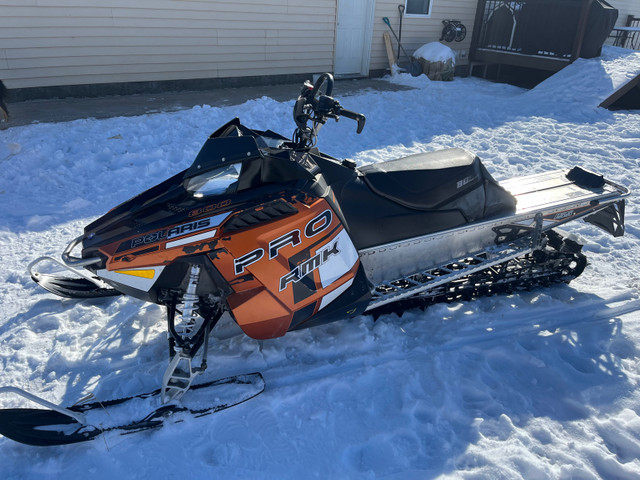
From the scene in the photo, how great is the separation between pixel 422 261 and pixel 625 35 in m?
15.3

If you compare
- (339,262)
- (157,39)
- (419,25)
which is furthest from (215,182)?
(419,25)

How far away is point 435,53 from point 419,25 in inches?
39.2

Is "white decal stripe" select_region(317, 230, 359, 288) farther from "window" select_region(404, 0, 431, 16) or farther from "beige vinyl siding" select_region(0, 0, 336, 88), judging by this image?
"window" select_region(404, 0, 431, 16)

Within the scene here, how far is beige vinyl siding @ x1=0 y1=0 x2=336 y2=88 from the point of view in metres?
6.46

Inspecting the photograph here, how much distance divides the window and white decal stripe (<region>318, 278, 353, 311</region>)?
383 inches

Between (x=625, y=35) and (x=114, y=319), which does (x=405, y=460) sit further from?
(x=625, y=35)

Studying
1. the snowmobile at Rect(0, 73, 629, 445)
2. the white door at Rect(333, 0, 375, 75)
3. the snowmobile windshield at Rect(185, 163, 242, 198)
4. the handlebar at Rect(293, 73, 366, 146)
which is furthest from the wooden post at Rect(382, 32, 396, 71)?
the snowmobile windshield at Rect(185, 163, 242, 198)

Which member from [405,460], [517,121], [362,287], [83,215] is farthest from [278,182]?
[517,121]

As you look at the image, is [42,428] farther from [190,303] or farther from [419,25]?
[419,25]

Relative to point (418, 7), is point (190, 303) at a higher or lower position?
lower

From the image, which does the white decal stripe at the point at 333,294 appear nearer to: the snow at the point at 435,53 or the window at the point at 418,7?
the snow at the point at 435,53

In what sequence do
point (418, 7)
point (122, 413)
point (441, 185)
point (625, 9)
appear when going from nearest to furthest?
point (122, 413), point (441, 185), point (418, 7), point (625, 9)

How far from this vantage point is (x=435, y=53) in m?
10.1

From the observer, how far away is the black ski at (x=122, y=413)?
197cm
